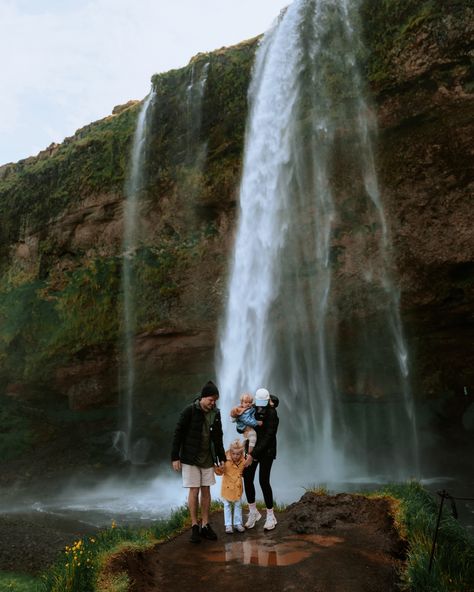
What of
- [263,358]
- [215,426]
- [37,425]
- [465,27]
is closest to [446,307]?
[263,358]

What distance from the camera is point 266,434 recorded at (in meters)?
7.05

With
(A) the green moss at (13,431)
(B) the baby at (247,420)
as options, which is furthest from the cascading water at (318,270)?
(B) the baby at (247,420)

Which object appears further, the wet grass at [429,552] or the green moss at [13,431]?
the green moss at [13,431]

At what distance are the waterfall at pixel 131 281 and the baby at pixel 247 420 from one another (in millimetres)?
15223

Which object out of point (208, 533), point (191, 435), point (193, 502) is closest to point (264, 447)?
point (191, 435)

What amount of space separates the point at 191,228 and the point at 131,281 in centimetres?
336

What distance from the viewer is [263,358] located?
62.3 feet

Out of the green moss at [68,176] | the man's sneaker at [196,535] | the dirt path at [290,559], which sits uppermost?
the green moss at [68,176]

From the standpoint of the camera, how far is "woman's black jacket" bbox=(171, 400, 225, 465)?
680 cm

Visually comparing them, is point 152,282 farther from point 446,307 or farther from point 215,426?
point 215,426

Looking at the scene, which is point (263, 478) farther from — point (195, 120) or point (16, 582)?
point (195, 120)

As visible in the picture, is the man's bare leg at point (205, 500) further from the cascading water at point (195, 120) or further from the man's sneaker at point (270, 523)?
the cascading water at point (195, 120)

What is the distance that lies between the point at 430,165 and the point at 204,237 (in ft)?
27.7

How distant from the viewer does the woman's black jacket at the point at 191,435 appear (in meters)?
6.80
